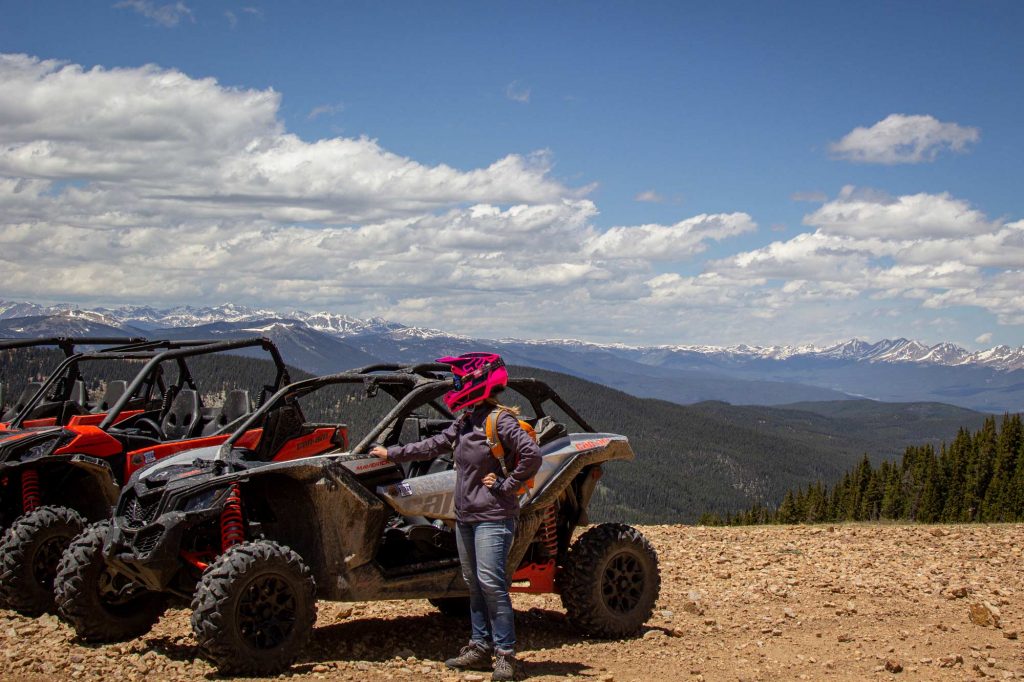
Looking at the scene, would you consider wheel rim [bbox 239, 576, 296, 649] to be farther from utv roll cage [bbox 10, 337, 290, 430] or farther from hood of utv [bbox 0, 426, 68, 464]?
utv roll cage [bbox 10, 337, 290, 430]

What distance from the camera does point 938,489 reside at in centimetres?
8831

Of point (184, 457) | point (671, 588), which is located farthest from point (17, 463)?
point (671, 588)

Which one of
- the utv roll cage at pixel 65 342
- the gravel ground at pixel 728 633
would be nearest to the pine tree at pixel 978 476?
the gravel ground at pixel 728 633

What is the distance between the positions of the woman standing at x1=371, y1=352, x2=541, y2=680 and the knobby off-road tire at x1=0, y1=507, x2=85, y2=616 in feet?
11.9

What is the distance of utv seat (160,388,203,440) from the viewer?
1225 centimetres

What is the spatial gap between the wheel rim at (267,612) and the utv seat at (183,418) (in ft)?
17.6

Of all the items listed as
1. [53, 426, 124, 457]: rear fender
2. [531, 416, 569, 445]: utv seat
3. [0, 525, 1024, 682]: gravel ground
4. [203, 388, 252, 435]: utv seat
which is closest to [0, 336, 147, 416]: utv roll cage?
[203, 388, 252, 435]: utv seat

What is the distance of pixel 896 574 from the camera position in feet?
40.0

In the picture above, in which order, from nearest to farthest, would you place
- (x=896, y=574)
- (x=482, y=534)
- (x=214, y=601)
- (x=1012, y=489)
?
(x=214, y=601) → (x=482, y=534) → (x=896, y=574) → (x=1012, y=489)

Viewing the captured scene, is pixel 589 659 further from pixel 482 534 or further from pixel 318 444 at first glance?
pixel 318 444

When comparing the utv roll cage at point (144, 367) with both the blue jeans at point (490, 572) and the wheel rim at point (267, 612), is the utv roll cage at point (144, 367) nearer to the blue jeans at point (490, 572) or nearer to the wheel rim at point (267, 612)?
the wheel rim at point (267, 612)

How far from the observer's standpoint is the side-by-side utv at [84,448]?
912 cm

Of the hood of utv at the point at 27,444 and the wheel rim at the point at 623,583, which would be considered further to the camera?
the hood of utv at the point at 27,444

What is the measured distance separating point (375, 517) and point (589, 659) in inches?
84.2
